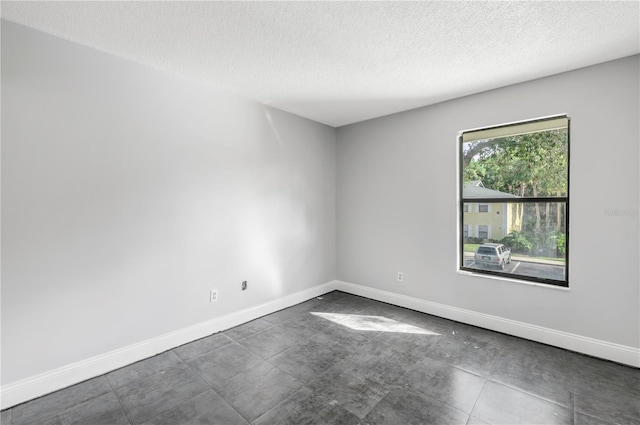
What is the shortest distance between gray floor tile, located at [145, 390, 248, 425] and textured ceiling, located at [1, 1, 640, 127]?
2627mm

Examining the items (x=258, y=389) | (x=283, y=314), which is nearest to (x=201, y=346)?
(x=258, y=389)

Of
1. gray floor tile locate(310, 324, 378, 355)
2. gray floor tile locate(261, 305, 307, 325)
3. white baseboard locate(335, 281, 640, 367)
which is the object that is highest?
white baseboard locate(335, 281, 640, 367)

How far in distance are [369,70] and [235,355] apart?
289cm

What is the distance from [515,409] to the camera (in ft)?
6.38

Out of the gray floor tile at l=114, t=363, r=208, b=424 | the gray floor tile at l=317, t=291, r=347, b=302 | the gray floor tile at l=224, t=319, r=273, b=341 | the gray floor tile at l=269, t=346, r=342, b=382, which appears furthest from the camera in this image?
the gray floor tile at l=317, t=291, r=347, b=302

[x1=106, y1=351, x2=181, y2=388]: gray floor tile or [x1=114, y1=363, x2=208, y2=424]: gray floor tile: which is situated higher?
[x1=106, y1=351, x2=181, y2=388]: gray floor tile

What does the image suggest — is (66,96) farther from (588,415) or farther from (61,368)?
(588,415)

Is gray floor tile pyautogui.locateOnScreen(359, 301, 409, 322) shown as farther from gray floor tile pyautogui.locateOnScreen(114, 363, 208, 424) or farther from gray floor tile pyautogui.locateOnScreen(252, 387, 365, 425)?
gray floor tile pyautogui.locateOnScreen(114, 363, 208, 424)

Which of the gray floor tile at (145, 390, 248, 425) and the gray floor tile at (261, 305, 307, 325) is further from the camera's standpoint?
the gray floor tile at (261, 305, 307, 325)

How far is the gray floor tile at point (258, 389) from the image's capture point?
1978 millimetres

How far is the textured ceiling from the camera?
6.15 feet

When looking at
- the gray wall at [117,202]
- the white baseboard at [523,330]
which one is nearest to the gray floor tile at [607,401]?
the white baseboard at [523,330]

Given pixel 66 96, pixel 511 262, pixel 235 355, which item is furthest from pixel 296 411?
pixel 66 96

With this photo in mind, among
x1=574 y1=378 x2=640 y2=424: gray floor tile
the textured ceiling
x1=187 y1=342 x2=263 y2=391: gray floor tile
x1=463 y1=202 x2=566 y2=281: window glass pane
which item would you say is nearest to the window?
x1=463 y1=202 x2=566 y2=281: window glass pane
